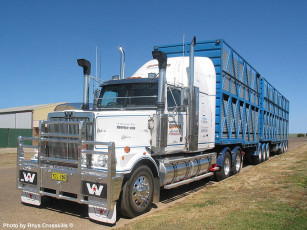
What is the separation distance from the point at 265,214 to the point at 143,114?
304cm

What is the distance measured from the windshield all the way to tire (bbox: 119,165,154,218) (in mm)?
1615

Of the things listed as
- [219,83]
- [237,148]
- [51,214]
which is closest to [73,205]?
[51,214]

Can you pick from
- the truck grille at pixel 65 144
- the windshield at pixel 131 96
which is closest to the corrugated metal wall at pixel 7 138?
the windshield at pixel 131 96

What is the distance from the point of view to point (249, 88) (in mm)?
13477

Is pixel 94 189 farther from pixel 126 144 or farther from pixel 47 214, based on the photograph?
pixel 47 214

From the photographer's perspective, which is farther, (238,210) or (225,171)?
(225,171)

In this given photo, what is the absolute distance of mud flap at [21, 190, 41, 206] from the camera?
20.3ft

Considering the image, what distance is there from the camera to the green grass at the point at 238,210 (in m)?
5.13

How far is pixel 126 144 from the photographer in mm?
6086

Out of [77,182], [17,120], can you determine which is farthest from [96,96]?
[17,120]

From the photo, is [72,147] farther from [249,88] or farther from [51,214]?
[249,88]

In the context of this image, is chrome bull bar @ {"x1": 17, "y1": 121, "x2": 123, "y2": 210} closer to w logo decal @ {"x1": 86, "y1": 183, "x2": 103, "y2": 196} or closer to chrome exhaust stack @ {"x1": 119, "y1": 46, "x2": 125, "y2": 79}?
w logo decal @ {"x1": 86, "y1": 183, "x2": 103, "y2": 196}

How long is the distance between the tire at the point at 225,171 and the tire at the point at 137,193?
4.57m

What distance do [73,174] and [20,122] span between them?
30.6m
